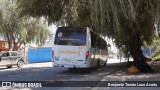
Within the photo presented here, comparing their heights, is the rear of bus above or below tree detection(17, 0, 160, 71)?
below

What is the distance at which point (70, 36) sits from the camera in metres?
18.6

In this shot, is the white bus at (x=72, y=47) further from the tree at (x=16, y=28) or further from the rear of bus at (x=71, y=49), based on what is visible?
the tree at (x=16, y=28)

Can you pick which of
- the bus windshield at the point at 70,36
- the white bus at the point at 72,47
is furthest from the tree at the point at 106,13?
the white bus at the point at 72,47

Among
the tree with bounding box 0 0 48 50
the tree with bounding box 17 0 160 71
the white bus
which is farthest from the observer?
the tree with bounding box 0 0 48 50

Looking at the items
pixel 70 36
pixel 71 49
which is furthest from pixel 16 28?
pixel 71 49

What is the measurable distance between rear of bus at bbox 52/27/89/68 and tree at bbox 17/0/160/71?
3.55 ft

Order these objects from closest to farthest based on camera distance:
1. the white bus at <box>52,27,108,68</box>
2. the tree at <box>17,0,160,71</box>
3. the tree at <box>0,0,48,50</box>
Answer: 1. the tree at <box>17,0,160,71</box>
2. the white bus at <box>52,27,108,68</box>
3. the tree at <box>0,0,48,50</box>

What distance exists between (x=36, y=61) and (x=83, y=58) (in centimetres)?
3011

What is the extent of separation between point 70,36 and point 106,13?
7.33 metres

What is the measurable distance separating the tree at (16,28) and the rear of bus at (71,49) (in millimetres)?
11815

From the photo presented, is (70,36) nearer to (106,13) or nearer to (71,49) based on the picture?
(71,49)

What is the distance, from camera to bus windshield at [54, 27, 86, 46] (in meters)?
18.4

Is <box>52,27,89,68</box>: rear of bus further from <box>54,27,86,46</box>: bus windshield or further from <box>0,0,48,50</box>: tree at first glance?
<box>0,0,48,50</box>: tree

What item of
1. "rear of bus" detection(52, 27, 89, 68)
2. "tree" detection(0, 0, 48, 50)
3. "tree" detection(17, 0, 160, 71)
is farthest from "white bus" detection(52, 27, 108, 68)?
"tree" detection(0, 0, 48, 50)
